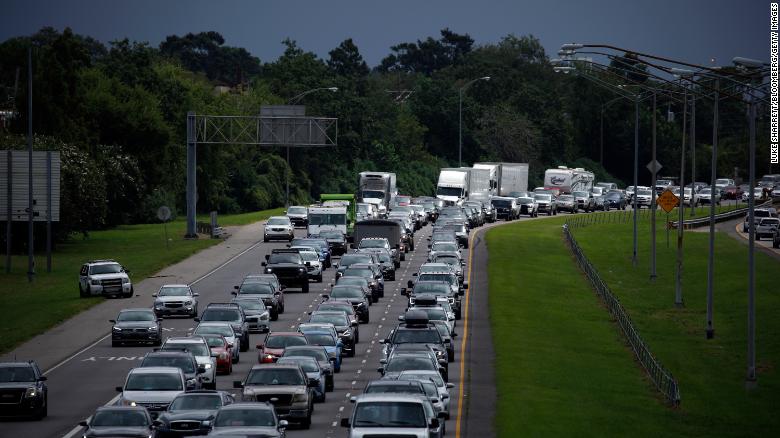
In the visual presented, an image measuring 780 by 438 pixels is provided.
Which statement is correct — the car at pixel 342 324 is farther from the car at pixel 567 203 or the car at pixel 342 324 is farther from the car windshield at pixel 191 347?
the car at pixel 567 203

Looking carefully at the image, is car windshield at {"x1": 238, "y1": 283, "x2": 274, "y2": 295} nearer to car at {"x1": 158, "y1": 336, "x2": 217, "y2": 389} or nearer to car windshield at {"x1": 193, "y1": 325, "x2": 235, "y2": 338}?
car windshield at {"x1": 193, "y1": 325, "x2": 235, "y2": 338}

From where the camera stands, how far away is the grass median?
130ft

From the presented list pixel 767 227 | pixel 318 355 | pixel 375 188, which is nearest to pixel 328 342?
pixel 318 355

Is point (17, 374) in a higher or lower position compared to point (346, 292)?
lower

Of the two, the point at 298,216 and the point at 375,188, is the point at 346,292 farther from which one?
the point at 375,188

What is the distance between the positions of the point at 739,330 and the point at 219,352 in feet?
84.5

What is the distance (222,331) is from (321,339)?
11.3ft

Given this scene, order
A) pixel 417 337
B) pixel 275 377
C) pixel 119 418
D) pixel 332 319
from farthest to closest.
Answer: pixel 332 319, pixel 417 337, pixel 275 377, pixel 119 418

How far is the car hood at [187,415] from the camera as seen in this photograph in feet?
104

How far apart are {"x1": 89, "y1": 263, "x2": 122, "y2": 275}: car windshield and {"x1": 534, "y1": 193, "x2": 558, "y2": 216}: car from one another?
223 feet

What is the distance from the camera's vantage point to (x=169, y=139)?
377ft

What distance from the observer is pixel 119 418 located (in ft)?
99.6

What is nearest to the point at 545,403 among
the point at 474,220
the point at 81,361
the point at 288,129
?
the point at 81,361

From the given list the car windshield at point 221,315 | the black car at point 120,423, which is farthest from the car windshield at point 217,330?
the black car at point 120,423
